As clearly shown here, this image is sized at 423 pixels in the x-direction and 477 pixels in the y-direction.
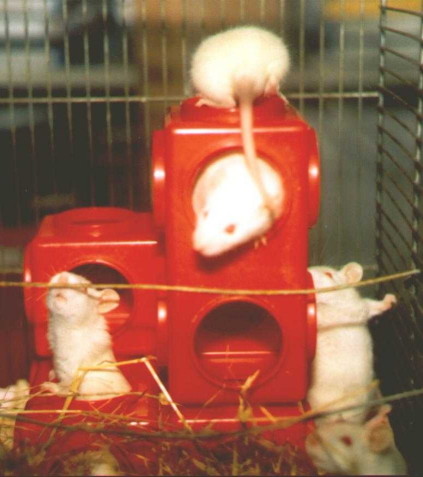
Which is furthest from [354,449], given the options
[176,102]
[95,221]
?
[176,102]

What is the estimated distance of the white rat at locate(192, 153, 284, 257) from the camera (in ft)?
5.00

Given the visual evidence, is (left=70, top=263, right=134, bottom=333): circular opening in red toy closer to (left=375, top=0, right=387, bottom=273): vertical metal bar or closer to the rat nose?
the rat nose

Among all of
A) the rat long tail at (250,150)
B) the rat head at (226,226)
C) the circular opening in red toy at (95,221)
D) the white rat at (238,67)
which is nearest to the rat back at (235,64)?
the white rat at (238,67)

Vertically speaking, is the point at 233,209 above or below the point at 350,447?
above

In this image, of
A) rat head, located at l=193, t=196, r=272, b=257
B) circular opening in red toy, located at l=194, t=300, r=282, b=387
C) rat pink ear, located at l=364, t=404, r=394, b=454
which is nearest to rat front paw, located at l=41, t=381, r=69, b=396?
circular opening in red toy, located at l=194, t=300, r=282, b=387

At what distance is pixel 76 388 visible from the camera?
5.39 feet

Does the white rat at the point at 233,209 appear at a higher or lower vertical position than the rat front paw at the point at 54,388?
higher

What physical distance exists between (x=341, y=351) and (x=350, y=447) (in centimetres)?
43

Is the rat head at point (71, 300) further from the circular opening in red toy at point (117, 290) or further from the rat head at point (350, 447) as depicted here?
the rat head at point (350, 447)

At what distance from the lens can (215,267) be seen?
1.57 m

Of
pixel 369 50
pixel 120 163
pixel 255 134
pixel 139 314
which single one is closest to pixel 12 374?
pixel 139 314

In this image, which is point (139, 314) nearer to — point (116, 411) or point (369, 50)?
point (116, 411)

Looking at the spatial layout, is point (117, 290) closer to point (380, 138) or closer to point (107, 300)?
point (107, 300)

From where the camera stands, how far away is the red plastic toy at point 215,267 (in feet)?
5.10
